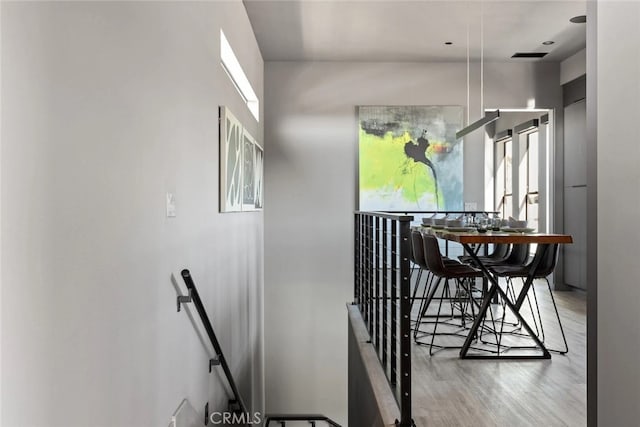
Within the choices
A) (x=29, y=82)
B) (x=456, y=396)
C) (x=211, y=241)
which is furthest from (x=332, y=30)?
(x=29, y=82)

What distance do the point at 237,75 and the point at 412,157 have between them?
2.91m

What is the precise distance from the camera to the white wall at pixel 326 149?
6547 millimetres

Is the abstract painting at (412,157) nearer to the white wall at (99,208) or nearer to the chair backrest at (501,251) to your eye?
the chair backrest at (501,251)

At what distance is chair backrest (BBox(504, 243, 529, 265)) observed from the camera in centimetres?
443

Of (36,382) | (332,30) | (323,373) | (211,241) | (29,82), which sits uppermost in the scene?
(332,30)

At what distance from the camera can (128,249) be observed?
1768 mm

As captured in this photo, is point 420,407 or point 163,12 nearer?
point 163,12

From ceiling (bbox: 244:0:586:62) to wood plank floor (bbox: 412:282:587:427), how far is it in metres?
3.21

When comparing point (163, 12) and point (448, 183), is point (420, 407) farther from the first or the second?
point (448, 183)

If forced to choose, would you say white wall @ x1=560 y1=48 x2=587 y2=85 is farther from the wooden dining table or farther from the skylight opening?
the skylight opening

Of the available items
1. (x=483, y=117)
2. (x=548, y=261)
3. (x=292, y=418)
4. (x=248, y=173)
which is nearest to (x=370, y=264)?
(x=548, y=261)

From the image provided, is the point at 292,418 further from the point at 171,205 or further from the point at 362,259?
the point at 171,205

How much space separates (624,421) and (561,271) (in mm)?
5618

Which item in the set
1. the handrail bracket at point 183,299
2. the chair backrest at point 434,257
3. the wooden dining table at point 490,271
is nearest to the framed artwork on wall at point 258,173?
the chair backrest at point 434,257
